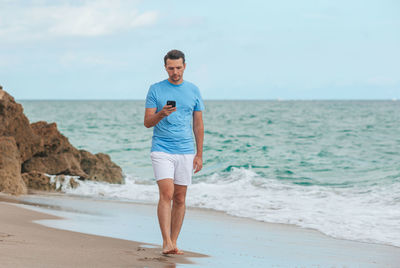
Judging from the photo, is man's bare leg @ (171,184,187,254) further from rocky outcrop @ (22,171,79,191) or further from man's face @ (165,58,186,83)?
rocky outcrop @ (22,171,79,191)

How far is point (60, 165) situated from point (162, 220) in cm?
663

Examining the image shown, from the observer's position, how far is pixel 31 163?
10.7m

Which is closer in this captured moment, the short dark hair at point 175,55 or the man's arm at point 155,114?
the man's arm at point 155,114

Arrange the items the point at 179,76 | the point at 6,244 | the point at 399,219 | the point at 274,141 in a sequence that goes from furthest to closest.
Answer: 1. the point at 274,141
2. the point at 399,219
3. the point at 179,76
4. the point at 6,244

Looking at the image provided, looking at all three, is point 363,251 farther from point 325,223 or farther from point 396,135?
point 396,135

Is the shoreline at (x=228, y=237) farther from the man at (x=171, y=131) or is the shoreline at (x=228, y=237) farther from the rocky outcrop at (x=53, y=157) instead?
the rocky outcrop at (x=53, y=157)

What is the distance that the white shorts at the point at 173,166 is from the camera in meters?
4.53

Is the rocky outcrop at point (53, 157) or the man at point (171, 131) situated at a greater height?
the man at point (171, 131)

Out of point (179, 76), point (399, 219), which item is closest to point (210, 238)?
point (179, 76)

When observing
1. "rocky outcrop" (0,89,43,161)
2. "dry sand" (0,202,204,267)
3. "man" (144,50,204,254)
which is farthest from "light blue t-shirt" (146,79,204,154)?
"rocky outcrop" (0,89,43,161)

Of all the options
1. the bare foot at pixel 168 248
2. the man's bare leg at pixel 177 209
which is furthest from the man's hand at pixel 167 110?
the bare foot at pixel 168 248

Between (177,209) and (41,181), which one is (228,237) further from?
(41,181)

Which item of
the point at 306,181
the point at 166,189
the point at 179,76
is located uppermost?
the point at 179,76

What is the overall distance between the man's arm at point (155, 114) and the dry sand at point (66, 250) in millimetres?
1127
